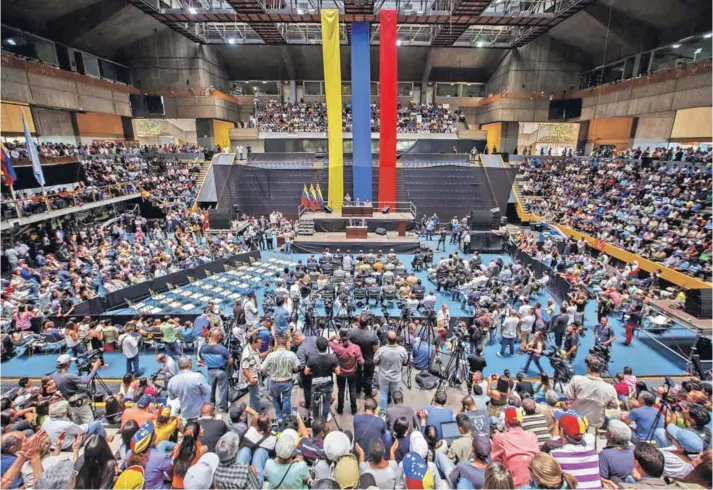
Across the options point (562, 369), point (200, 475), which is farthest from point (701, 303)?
point (200, 475)

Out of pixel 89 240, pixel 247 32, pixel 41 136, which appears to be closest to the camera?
pixel 89 240

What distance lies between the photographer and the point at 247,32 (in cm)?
3141

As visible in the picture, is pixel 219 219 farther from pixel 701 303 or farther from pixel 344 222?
pixel 701 303

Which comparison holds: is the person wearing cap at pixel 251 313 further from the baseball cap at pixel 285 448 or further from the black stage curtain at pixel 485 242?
the black stage curtain at pixel 485 242

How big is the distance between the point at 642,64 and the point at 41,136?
135 feet

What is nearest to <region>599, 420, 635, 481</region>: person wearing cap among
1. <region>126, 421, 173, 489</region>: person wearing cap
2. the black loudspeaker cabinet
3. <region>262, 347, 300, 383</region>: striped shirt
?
<region>262, 347, 300, 383</region>: striped shirt

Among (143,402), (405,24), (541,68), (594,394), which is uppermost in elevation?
(405,24)

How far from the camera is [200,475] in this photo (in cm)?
307

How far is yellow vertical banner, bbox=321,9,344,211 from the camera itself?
21828 mm

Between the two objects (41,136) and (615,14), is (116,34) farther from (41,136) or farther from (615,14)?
(615,14)

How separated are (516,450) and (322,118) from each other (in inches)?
1380

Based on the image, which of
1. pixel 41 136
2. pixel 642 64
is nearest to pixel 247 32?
pixel 41 136

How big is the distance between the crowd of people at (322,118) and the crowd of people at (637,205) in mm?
12461

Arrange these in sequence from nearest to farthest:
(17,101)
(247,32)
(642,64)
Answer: (17,101)
(642,64)
(247,32)
